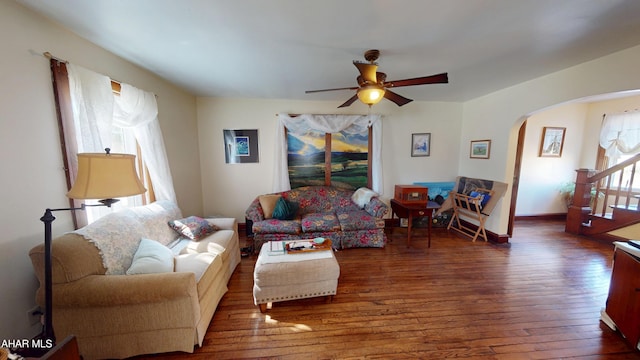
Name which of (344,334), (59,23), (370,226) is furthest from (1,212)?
(370,226)

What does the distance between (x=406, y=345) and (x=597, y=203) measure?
534 centimetres

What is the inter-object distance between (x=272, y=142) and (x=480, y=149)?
3.86 meters

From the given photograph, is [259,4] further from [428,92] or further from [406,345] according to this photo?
[428,92]

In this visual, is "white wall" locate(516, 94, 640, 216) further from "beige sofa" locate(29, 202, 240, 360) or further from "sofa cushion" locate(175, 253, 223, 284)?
"beige sofa" locate(29, 202, 240, 360)

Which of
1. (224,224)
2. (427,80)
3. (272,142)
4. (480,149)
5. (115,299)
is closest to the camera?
(115,299)

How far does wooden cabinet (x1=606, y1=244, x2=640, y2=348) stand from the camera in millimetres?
1635

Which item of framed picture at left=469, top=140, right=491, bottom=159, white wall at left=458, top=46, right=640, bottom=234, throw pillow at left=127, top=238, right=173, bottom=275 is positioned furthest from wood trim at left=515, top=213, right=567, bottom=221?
throw pillow at left=127, top=238, right=173, bottom=275

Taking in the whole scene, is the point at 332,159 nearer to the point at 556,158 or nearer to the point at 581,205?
the point at 581,205

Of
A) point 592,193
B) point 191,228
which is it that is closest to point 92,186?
point 191,228

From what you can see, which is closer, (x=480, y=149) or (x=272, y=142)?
(x=480, y=149)

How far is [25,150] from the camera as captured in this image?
1.51 meters

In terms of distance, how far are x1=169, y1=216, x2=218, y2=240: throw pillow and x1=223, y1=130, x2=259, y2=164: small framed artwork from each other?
1.71m

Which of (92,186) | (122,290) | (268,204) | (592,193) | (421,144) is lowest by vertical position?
(122,290)

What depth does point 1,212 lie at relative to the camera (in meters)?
1.39
